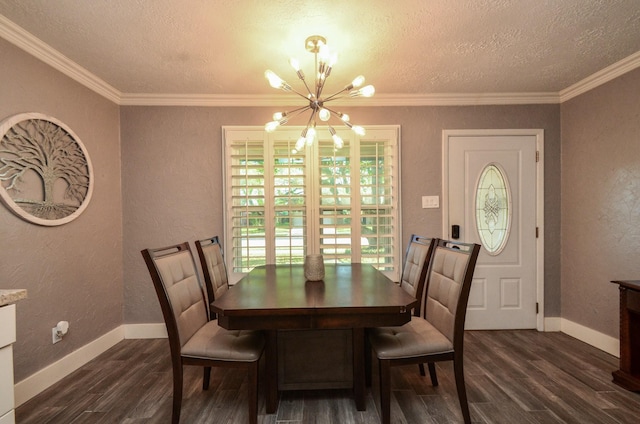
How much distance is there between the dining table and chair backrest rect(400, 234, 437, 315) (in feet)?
0.83

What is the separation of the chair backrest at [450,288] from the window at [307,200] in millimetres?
990

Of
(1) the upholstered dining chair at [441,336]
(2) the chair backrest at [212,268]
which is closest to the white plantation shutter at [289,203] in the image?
(2) the chair backrest at [212,268]

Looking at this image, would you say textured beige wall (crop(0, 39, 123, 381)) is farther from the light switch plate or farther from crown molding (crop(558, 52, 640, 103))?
crown molding (crop(558, 52, 640, 103))

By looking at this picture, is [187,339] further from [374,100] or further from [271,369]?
[374,100]

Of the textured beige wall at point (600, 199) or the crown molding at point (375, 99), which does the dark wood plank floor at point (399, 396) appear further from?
the crown molding at point (375, 99)

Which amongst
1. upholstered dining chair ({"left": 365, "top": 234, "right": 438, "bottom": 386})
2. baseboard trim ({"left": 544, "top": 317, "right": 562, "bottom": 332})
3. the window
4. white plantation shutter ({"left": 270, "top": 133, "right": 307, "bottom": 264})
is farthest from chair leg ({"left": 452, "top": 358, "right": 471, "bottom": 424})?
baseboard trim ({"left": 544, "top": 317, "right": 562, "bottom": 332})

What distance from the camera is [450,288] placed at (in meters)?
1.64

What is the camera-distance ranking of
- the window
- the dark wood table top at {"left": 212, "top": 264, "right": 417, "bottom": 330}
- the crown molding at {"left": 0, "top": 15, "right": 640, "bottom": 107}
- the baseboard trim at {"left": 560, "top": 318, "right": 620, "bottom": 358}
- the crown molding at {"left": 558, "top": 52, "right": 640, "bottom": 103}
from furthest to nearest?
the window, the crown molding at {"left": 0, "top": 15, "right": 640, "bottom": 107}, the baseboard trim at {"left": 560, "top": 318, "right": 620, "bottom": 358}, the crown molding at {"left": 558, "top": 52, "right": 640, "bottom": 103}, the dark wood table top at {"left": 212, "top": 264, "right": 417, "bottom": 330}

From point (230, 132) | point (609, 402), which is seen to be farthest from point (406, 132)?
point (609, 402)

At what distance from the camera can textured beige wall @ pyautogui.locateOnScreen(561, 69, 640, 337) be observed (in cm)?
232

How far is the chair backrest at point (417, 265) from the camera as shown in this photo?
1.99m

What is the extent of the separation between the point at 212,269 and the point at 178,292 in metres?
0.50

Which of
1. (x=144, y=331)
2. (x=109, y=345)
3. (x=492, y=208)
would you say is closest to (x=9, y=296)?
(x=109, y=345)

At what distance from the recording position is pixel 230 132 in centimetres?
Answer: 289
